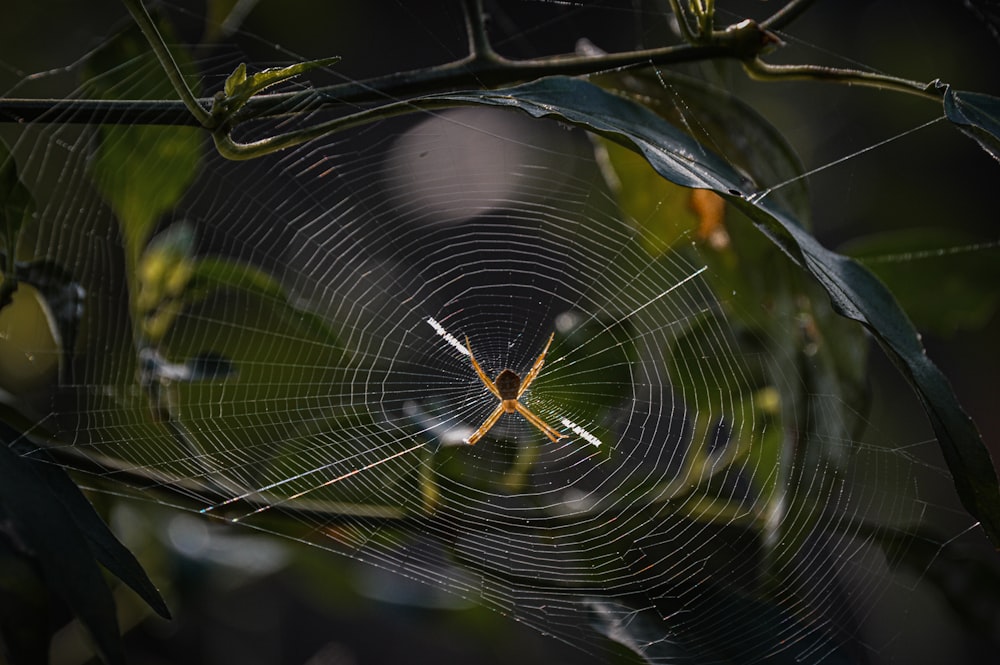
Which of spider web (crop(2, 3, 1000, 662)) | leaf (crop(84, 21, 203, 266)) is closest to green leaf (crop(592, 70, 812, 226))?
spider web (crop(2, 3, 1000, 662))

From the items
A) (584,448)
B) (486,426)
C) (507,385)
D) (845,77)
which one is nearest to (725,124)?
(845,77)

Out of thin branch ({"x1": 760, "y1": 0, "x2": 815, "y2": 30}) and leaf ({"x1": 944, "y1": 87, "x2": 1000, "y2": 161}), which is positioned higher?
thin branch ({"x1": 760, "y1": 0, "x2": 815, "y2": 30})

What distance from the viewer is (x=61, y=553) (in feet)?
1.82

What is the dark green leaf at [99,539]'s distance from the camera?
0.64m

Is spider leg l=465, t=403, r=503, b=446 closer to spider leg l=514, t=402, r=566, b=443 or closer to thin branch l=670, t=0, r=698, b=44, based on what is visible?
spider leg l=514, t=402, r=566, b=443

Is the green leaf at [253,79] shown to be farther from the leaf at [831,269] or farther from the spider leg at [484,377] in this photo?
the spider leg at [484,377]

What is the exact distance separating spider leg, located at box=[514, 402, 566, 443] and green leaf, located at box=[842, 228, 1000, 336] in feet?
1.56

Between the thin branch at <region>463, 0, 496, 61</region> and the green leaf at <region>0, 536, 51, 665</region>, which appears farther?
the thin branch at <region>463, 0, 496, 61</region>

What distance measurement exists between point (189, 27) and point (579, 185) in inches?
34.5

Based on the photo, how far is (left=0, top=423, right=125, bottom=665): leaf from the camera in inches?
21.4

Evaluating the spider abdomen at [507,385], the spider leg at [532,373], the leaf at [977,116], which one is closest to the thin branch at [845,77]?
the leaf at [977,116]

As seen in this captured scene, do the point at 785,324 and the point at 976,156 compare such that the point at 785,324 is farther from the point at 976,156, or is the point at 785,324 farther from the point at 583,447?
the point at 976,156

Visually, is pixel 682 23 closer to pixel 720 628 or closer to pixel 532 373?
pixel 720 628

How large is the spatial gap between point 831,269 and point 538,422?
911 millimetres
